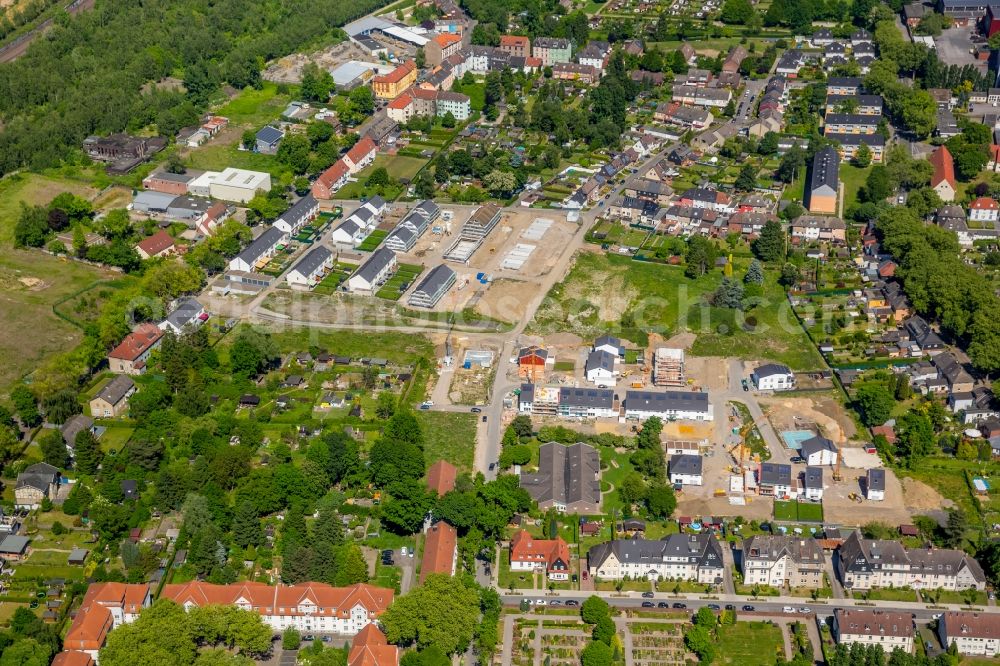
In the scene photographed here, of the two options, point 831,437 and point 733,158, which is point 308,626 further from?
point 733,158

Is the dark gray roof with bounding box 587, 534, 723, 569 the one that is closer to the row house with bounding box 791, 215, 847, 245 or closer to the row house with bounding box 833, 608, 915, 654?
the row house with bounding box 833, 608, 915, 654

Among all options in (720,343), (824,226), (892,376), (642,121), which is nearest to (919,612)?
(892,376)

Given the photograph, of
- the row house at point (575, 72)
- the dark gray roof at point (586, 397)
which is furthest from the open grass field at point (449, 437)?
the row house at point (575, 72)

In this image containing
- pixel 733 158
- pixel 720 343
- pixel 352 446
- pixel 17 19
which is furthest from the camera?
pixel 17 19

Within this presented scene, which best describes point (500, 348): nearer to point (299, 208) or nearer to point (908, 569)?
point (299, 208)

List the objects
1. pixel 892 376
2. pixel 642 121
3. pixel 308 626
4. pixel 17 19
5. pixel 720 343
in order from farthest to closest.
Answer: pixel 17 19 < pixel 642 121 < pixel 720 343 < pixel 892 376 < pixel 308 626

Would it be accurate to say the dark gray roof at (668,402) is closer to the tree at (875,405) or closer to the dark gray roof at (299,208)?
the tree at (875,405)

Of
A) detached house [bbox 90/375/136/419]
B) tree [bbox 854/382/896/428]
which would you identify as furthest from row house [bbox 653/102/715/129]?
detached house [bbox 90/375/136/419]
